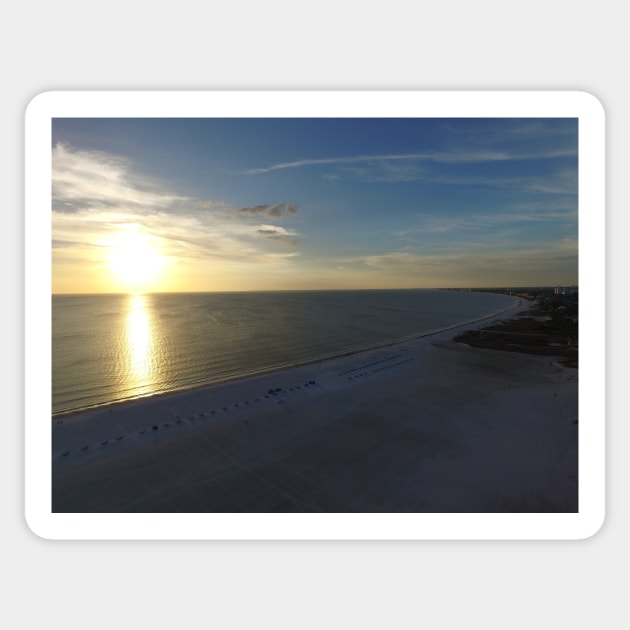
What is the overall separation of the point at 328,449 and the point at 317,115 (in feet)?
27.3

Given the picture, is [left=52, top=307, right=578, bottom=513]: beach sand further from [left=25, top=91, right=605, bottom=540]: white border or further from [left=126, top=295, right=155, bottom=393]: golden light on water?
[left=126, top=295, right=155, bottom=393]: golden light on water

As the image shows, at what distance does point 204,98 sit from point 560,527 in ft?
29.0

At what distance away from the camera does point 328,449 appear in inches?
365

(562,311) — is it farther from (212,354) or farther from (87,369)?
(87,369)

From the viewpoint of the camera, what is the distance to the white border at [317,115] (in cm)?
485

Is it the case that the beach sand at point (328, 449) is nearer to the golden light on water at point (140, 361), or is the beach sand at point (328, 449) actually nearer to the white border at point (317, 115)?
the white border at point (317, 115)

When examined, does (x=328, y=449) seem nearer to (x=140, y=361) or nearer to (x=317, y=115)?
(x=317, y=115)

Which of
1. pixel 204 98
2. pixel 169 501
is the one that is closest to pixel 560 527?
pixel 169 501

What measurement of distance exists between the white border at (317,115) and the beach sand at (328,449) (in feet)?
5.50

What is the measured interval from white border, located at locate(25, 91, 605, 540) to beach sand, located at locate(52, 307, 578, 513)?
5.50 ft

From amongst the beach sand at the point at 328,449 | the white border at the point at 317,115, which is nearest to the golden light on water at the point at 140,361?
the beach sand at the point at 328,449

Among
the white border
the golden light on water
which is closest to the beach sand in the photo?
the white border
